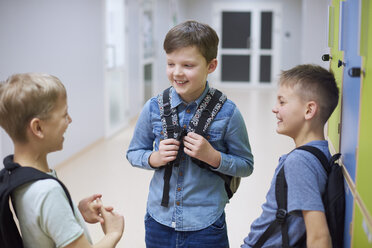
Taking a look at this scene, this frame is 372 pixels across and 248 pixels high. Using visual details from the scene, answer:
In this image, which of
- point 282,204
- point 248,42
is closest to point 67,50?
point 282,204

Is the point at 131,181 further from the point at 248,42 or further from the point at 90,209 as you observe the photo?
the point at 248,42

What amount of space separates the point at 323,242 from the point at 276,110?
0.46m

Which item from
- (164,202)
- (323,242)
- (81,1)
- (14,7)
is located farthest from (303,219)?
(81,1)

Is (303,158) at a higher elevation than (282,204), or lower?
higher

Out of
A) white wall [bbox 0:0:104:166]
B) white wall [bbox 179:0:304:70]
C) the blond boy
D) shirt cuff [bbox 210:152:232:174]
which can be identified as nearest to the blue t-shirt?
shirt cuff [bbox 210:152:232:174]

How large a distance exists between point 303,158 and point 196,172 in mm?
444

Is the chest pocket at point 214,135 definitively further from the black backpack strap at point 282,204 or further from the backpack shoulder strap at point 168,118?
the black backpack strap at point 282,204

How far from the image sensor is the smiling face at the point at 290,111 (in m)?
1.57

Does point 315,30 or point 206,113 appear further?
point 315,30

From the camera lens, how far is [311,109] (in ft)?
5.08

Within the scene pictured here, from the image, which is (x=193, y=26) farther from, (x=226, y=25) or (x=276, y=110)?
(x=226, y=25)

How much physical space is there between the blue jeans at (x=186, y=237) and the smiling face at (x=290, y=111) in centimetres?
46

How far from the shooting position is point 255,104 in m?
10.2

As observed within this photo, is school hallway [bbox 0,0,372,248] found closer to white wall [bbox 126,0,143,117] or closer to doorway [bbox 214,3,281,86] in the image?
white wall [bbox 126,0,143,117]
